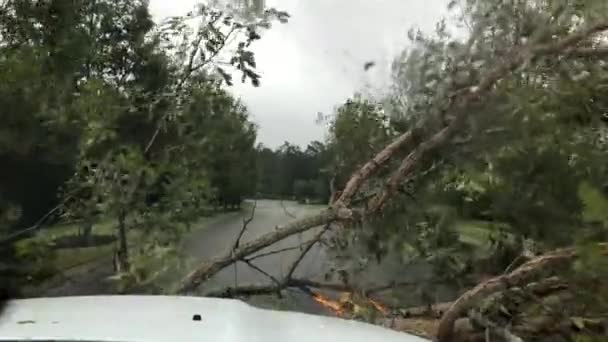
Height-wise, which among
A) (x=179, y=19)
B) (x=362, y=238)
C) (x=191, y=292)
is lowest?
(x=191, y=292)

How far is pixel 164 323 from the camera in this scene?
87.9 inches

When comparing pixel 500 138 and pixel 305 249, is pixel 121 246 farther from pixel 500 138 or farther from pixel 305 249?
pixel 500 138

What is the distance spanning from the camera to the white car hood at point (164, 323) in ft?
6.88

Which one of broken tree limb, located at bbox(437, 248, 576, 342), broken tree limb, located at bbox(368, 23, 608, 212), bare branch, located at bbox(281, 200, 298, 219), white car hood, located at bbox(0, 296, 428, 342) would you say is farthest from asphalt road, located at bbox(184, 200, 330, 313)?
white car hood, located at bbox(0, 296, 428, 342)

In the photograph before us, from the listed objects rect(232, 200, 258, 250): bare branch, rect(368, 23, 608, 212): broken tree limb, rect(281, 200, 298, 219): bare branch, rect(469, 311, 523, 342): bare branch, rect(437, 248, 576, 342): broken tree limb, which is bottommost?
rect(469, 311, 523, 342): bare branch

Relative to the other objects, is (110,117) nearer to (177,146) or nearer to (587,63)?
(177,146)

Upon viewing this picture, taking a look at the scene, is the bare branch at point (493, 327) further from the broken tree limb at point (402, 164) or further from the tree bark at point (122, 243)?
the tree bark at point (122, 243)

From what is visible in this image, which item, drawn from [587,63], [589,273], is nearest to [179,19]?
[587,63]

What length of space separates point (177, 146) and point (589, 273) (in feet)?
10.7

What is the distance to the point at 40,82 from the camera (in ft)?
19.3

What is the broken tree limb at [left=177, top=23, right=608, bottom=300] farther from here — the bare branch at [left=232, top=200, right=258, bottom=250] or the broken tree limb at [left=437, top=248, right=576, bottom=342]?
the broken tree limb at [left=437, top=248, right=576, bottom=342]

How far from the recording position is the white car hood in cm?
210

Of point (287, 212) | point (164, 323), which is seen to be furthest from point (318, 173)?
point (164, 323)

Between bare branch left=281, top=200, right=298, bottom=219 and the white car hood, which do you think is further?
bare branch left=281, top=200, right=298, bottom=219
